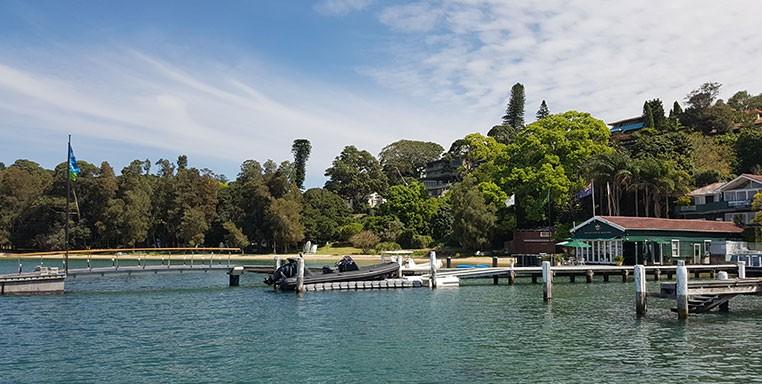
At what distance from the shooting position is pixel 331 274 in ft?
127

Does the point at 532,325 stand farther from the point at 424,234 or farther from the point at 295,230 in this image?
the point at 295,230

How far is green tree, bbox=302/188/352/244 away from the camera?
315 feet

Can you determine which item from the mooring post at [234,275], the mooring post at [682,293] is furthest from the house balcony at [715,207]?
the mooring post at [234,275]

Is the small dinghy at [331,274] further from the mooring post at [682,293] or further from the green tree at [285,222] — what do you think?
the green tree at [285,222]

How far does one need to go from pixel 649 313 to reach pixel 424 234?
60.8 metres

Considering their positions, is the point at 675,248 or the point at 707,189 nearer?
the point at 675,248

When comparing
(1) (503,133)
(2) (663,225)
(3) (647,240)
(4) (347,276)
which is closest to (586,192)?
(2) (663,225)

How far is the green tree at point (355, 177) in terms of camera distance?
380ft

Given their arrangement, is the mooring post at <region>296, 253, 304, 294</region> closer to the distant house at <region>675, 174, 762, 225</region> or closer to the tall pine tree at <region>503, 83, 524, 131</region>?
the distant house at <region>675, 174, 762, 225</region>

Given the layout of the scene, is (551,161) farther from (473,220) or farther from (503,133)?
(503,133)

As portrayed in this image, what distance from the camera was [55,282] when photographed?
3616 centimetres

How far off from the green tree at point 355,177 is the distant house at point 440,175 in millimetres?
10076

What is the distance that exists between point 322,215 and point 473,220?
3467 cm

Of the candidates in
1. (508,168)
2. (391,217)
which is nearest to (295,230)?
(391,217)
